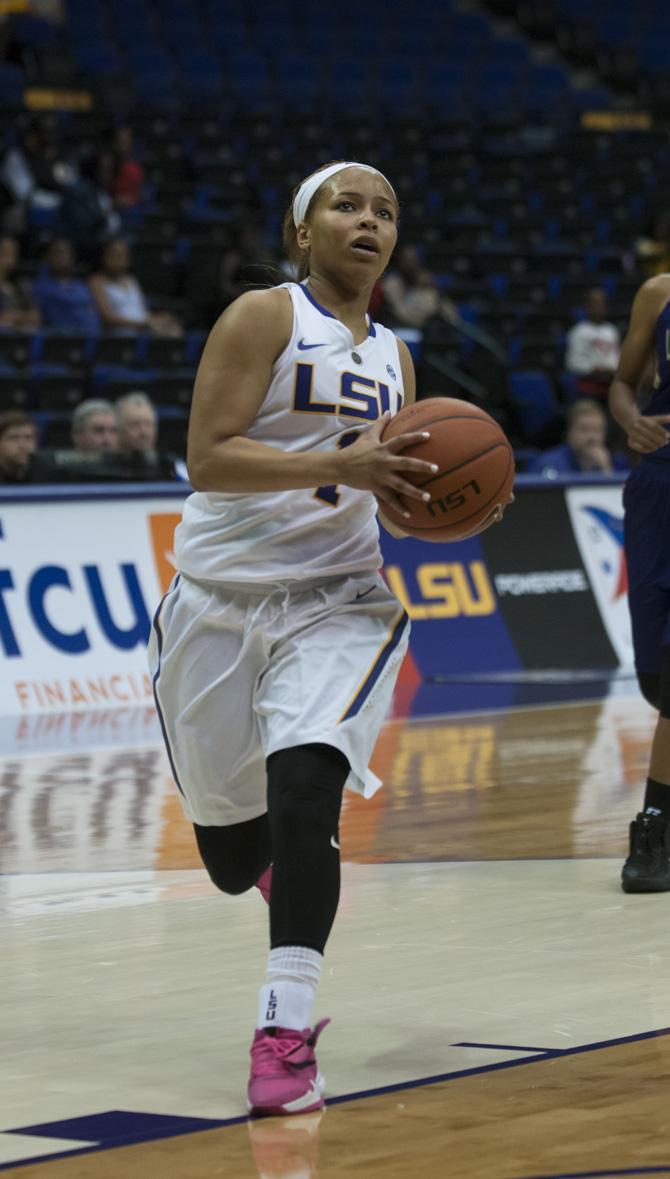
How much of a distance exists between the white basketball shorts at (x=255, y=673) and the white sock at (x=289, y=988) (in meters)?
0.35

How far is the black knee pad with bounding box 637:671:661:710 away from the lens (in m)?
5.53

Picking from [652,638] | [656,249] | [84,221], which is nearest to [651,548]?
[652,638]

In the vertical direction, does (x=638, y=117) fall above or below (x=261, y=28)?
below

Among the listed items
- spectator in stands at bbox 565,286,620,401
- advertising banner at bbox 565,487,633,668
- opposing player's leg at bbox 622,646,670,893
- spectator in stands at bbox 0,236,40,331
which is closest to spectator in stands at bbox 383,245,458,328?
spectator in stands at bbox 565,286,620,401

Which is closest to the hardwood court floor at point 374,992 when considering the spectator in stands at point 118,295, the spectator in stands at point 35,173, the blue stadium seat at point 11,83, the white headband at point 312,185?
the white headband at point 312,185

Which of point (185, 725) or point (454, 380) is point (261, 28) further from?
point (185, 725)

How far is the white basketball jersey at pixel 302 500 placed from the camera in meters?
3.73

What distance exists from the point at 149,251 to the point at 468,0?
1243 cm

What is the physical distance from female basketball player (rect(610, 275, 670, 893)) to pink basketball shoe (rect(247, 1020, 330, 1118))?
6.98 ft

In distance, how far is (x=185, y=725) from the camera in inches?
147

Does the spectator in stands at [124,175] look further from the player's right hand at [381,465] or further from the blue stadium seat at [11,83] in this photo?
the player's right hand at [381,465]

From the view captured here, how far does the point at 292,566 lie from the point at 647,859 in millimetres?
1970

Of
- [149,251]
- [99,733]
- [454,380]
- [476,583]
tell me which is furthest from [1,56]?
[99,733]

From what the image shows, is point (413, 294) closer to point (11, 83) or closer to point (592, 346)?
point (592, 346)
